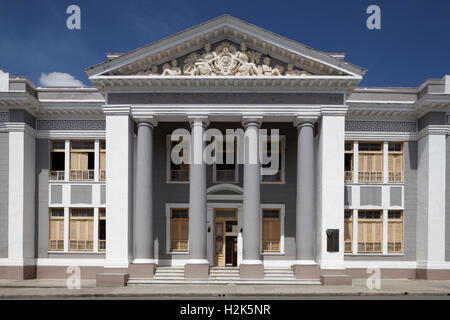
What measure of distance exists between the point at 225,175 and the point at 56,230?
9161 mm

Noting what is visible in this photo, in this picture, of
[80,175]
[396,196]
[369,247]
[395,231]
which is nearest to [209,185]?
[80,175]

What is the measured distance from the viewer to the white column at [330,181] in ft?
60.6

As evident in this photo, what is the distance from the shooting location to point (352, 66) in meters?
→ 18.5

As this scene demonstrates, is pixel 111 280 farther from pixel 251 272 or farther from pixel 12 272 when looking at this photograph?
pixel 251 272

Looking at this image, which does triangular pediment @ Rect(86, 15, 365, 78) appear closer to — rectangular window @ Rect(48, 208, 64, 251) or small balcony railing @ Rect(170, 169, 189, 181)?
small balcony railing @ Rect(170, 169, 189, 181)

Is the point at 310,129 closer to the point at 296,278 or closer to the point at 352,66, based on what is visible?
the point at 352,66

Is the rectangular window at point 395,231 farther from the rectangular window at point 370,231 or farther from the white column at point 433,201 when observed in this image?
the white column at point 433,201

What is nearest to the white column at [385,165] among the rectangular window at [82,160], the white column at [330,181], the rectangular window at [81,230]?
the white column at [330,181]

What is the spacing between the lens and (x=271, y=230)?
21250 mm

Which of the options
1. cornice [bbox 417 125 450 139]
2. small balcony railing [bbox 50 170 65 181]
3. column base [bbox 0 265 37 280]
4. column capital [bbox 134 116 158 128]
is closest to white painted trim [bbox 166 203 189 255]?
column capital [bbox 134 116 158 128]

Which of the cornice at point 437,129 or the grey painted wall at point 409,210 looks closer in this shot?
the cornice at point 437,129

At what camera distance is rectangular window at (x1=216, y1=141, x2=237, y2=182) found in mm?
21406

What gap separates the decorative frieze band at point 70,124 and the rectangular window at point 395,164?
15009mm

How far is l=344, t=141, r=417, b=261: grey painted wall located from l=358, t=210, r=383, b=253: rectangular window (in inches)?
23.6
